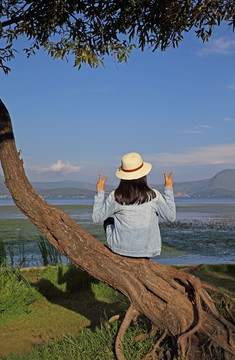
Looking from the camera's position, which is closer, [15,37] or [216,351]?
[216,351]

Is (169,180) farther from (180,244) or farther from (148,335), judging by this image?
(180,244)

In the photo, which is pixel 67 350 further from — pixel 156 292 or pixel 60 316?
pixel 60 316

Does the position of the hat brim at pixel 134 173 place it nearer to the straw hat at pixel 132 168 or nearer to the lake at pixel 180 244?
the straw hat at pixel 132 168

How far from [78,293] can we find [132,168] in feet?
13.5

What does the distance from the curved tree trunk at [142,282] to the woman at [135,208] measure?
0.78 feet

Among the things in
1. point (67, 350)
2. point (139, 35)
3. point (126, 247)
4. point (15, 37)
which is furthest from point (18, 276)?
point (139, 35)

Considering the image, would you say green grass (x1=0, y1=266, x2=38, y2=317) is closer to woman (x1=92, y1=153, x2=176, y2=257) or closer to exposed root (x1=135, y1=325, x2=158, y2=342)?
exposed root (x1=135, y1=325, x2=158, y2=342)

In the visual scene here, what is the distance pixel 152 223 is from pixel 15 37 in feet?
15.9

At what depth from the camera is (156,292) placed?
4848 mm

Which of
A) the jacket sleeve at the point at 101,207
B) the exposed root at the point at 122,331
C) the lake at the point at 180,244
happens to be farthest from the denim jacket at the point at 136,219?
the lake at the point at 180,244

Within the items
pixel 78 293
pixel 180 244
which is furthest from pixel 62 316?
pixel 180 244

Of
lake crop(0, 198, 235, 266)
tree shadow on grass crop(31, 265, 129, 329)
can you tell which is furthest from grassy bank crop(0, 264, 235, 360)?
lake crop(0, 198, 235, 266)

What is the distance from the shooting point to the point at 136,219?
4.79 m

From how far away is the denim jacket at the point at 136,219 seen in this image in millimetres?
4758
